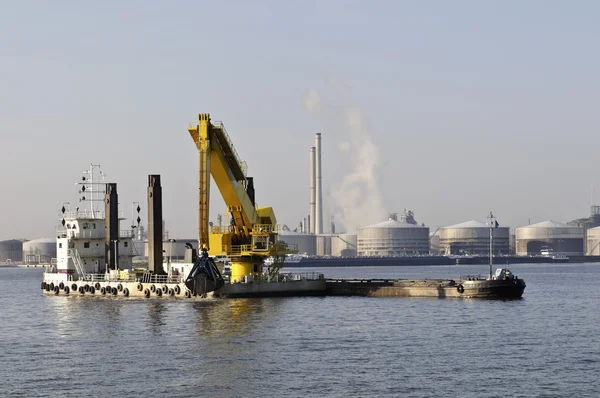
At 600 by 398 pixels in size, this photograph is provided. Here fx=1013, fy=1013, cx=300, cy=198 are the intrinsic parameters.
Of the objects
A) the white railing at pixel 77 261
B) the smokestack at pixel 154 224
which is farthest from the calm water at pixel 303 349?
the white railing at pixel 77 261

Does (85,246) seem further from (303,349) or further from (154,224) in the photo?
(303,349)

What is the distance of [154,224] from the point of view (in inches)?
3656

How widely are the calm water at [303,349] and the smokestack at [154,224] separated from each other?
34.4ft

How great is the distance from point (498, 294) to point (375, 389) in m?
44.1

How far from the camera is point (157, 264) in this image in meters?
93.0

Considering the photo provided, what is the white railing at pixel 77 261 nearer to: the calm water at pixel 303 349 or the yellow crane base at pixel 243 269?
the calm water at pixel 303 349

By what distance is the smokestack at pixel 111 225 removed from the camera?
96375 millimetres

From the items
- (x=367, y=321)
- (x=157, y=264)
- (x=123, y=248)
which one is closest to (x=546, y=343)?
(x=367, y=321)

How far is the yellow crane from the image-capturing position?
85.1m

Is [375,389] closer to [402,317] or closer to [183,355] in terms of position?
[183,355]

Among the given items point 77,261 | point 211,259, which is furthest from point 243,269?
point 77,261

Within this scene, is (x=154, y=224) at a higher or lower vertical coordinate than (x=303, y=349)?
higher

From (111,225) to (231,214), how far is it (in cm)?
1405

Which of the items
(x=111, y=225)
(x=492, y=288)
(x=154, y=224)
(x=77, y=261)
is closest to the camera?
Answer: (x=492, y=288)
